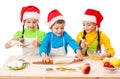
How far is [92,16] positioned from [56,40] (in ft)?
1.38

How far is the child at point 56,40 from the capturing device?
2.89 metres

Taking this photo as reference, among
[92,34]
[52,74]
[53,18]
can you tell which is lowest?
[52,74]

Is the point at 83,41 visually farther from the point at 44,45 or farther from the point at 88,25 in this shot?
the point at 44,45

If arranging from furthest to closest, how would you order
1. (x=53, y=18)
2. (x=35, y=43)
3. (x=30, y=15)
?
(x=30, y=15) → (x=35, y=43) → (x=53, y=18)

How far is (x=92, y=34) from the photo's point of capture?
315 centimetres

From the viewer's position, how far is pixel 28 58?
2752 millimetres

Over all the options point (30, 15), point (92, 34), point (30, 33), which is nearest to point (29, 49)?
point (30, 33)

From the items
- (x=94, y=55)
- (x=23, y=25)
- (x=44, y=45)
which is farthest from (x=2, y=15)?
(x=94, y=55)

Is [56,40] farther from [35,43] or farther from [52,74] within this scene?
[52,74]

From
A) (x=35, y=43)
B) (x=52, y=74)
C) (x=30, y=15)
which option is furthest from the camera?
(x=30, y=15)

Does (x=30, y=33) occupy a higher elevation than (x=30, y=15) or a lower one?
lower

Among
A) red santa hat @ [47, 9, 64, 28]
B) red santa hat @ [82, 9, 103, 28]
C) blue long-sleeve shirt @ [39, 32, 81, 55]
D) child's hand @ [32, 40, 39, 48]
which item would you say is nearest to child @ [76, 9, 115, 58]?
red santa hat @ [82, 9, 103, 28]

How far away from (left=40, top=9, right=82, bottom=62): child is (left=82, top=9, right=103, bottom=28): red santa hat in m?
0.27

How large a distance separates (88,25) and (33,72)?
95 centimetres
